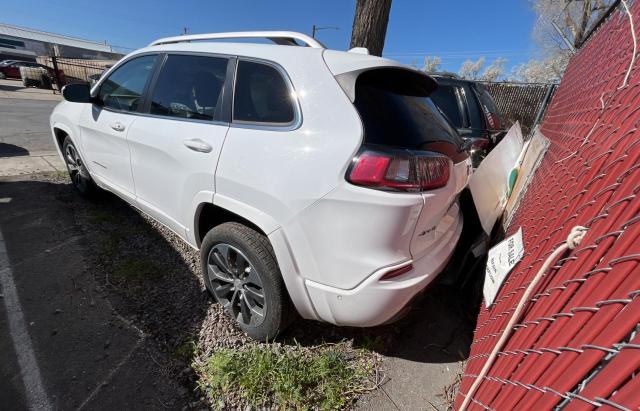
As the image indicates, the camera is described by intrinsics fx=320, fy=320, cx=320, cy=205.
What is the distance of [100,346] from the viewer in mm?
2127

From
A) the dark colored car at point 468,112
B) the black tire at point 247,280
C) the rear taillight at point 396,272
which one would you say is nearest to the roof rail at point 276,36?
the black tire at point 247,280

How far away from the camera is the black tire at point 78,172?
389cm

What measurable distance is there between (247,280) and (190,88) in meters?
1.50

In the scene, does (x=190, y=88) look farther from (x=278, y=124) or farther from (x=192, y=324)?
(x=192, y=324)

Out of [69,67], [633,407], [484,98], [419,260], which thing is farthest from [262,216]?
[69,67]

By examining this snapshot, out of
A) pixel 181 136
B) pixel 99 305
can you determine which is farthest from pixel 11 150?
pixel 181 136

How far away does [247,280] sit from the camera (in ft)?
7.10

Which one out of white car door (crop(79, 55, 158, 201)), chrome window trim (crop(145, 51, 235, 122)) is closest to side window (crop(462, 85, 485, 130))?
chrome window trim (crop(145, 51, 235, 122))

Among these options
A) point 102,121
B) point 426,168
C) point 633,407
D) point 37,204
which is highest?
point 426,168

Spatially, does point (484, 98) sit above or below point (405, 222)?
above

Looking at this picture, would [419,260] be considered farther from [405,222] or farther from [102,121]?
[102,121]

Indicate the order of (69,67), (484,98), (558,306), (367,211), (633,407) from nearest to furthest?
(633,407)
(558,306)
(367,211)
(484,98)
(69,67)

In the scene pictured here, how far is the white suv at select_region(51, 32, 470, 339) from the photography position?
1.62 meters

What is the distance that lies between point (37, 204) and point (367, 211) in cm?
435
